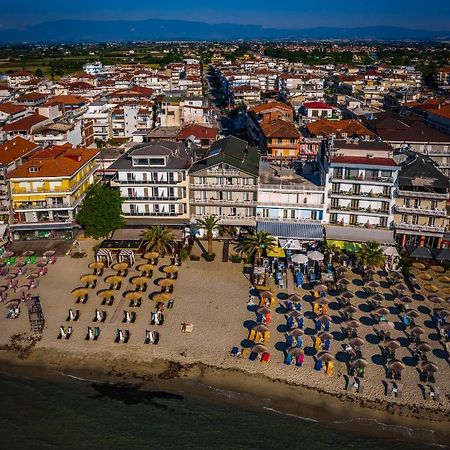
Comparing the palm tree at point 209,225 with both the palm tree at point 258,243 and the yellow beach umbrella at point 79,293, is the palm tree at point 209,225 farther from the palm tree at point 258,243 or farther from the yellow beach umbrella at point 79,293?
the yellow beach umbrella at point 79,293

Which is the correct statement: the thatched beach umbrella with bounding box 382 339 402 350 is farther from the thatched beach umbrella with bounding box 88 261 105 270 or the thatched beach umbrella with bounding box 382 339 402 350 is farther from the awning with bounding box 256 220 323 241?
the thatched beach umbrella with bounding box 88 261 105 270

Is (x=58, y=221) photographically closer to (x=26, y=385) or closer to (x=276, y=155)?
(x=26, y=385)

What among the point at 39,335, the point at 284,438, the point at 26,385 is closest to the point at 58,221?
the point at 39,335

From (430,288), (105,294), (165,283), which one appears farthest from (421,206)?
(105,294)

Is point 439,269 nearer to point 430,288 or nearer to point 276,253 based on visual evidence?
point 430,288

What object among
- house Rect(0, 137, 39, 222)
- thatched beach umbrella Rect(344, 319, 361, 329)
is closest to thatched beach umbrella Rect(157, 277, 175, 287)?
thatched beach umbrella Rect(344, 319, 361, 329)
